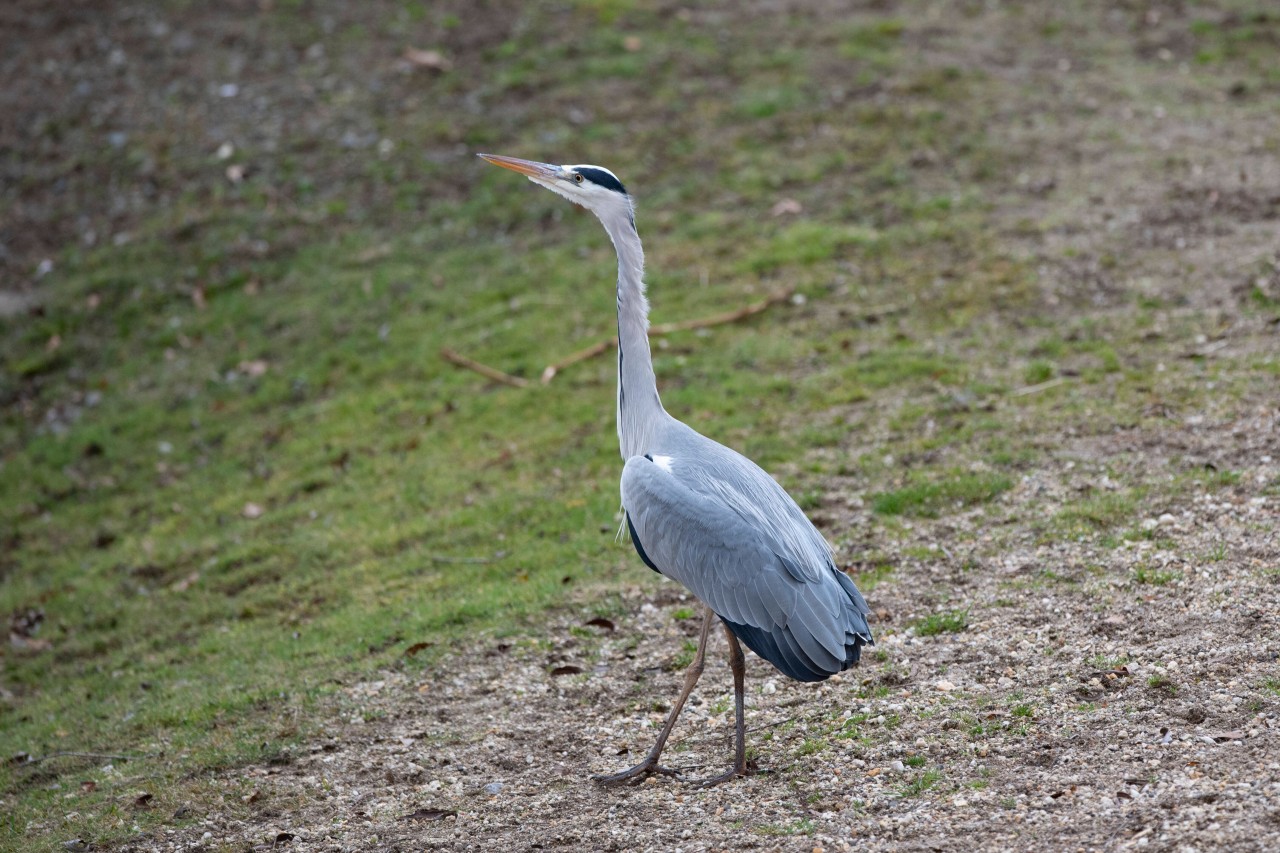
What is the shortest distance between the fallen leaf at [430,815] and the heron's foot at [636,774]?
79 cm

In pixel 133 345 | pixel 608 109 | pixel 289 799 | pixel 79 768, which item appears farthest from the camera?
pixel 608 109

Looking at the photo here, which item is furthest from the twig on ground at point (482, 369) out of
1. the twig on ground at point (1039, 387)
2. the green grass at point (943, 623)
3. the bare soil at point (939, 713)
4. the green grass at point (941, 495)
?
the green grass at point (943, 623)

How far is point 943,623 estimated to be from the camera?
23.0ft

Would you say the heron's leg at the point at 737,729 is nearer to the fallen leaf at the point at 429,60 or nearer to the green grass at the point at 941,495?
the green grass at the point at 941,495

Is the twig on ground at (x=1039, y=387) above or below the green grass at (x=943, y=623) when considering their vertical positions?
above

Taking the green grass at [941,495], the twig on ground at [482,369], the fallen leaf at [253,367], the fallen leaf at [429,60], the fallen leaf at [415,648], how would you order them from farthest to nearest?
the fallen leaf at [429,60]
the fallen leaf at [253,367]
the twig on ground at [482,369]
the green grass at [941,495]
the fallen leaf at [415,648]

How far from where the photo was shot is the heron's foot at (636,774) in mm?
6035

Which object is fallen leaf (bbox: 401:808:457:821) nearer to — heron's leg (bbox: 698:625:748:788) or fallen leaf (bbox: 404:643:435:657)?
heron's leg (bbox: 698:625:748:788)

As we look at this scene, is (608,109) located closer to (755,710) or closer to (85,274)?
(85,274)

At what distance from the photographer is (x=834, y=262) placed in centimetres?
1252

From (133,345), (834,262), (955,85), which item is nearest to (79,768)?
(133,345)

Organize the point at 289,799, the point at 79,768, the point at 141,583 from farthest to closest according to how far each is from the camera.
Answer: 1. the point at 141,583
2. the point at 79,768
3. the point at 289,799

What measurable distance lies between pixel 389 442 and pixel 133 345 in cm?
437

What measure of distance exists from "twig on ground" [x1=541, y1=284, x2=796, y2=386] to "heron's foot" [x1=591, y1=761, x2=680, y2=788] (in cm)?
596
